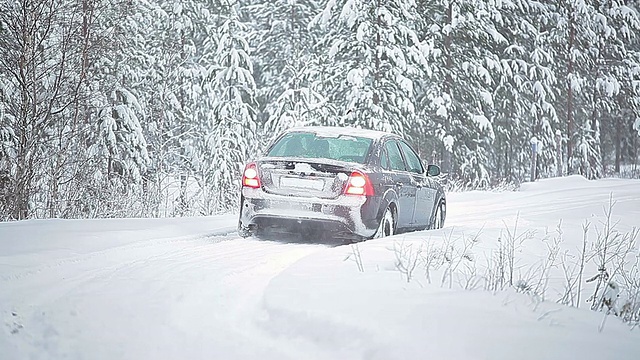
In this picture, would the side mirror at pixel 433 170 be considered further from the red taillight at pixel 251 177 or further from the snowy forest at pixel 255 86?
the snowy forest at pixel 255 86

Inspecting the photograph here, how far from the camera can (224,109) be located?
22.3 meters

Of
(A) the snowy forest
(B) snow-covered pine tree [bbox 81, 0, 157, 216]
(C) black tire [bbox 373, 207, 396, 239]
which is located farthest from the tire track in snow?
(B) snow-covered pine tree [bbox 81, 0, 157, 216]

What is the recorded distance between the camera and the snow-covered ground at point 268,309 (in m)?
3.41

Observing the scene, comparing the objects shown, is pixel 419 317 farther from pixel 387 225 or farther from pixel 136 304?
pixel 387 225

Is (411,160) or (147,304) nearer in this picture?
(147,304)

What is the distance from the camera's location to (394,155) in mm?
8445

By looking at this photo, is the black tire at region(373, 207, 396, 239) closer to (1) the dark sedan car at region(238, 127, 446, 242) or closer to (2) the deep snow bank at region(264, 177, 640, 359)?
(1) the dark sedan car at region(238, 127, 446, 242)

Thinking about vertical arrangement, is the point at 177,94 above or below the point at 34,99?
above

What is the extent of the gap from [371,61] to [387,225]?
41.4 ft

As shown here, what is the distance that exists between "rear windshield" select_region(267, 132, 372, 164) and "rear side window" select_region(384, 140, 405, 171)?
0.51 meters

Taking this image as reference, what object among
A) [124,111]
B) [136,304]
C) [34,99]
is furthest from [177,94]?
[136,304]

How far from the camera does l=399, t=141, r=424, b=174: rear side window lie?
8.97 m

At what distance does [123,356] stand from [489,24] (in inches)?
887

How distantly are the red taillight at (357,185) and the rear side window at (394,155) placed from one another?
1150mm
